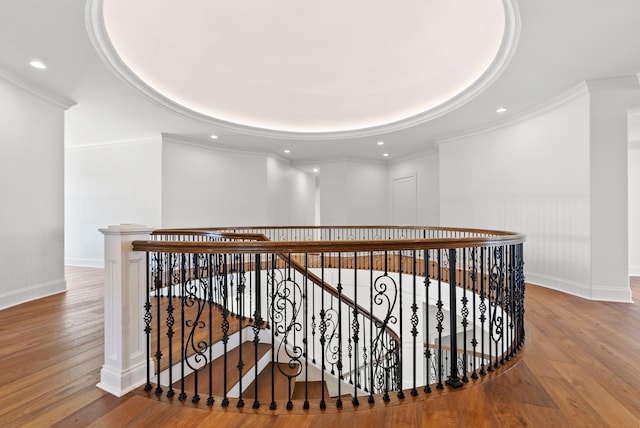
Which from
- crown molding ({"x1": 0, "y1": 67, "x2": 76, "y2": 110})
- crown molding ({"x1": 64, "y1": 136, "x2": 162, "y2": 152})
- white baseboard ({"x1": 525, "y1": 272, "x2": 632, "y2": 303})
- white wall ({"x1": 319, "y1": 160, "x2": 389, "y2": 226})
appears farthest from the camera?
white wall ({"x1": 319, "y1": 160, "x2": 389, "y2": 226})

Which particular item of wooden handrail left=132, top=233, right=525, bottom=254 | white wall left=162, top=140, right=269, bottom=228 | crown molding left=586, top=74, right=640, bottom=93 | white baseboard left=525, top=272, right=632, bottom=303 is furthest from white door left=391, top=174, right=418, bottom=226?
wooden handrail left=132, top=233, right=525, bottom=254

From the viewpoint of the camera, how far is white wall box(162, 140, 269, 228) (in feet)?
24.3

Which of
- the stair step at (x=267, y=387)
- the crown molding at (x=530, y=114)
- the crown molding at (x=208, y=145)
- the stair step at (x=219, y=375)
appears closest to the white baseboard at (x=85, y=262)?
the crown molding at (x=208, y=145)

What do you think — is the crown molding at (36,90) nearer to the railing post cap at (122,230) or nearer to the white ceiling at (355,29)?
the white ceiling at (355,29)

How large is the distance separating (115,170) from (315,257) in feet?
18.5

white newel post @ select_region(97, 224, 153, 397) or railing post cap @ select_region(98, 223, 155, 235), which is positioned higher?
railing post cap @ select_region(98, 223, 155, 235)

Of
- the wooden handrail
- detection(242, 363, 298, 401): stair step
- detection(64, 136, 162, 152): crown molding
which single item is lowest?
detection(242, 363, 298, 401): stair step

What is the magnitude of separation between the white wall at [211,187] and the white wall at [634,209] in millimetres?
8614

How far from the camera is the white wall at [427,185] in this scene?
8688mm

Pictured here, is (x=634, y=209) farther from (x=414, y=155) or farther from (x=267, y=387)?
(x=267, y=387)

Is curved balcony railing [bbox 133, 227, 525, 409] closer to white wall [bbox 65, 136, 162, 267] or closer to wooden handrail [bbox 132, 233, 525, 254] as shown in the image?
wooden handrail [bbox 132, 233, 525, 254]

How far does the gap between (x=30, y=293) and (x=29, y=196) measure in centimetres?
148

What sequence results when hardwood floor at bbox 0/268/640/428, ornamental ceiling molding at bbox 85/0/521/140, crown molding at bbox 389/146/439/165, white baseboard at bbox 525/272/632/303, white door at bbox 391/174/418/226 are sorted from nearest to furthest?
hardwood floor at bbox 0/268/640/428 → ornamental ceiling molding at bbox 85/0/521/140 → white baseboard at bbox 525/272/632/303 → crown molding at bbox 389/146/439/165 → white door at bbox 391/174/418/226

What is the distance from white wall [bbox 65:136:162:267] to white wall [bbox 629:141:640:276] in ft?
34.6
